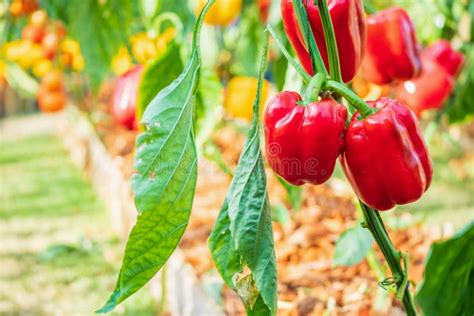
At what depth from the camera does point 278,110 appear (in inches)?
34.7

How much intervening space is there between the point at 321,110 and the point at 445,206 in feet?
9.28

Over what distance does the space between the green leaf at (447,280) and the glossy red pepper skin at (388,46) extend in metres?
0.36

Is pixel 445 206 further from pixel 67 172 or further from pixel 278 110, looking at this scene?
pixel 278 110

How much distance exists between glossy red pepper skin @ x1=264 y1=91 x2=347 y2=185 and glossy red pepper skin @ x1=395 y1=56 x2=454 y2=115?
91cm

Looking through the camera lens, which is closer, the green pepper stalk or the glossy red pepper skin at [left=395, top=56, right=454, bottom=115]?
the green pepper stalk

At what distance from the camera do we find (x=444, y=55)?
1853mm

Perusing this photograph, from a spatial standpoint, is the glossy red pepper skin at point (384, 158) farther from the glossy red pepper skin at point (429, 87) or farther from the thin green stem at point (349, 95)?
the glossy red pepper skin at point (429, 87)

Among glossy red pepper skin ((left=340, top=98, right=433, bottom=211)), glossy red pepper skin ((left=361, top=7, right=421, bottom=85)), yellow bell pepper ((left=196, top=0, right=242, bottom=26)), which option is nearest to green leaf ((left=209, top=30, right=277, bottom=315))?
glossy red pepper skin ((left=340, top=98, right=433, bottom=211))

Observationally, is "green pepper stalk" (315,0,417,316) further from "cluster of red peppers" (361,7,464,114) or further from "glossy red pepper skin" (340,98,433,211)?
"cluster of red peppers" (361,7,464,114)

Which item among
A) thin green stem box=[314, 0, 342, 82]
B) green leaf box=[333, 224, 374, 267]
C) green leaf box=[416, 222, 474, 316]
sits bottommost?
green leaf box=[416, 222, 474, 316]

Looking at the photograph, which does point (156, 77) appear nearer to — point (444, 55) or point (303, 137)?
point (303, 137)

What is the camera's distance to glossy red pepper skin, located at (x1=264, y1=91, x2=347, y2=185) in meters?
0.85

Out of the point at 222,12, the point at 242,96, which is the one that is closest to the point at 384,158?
the point at 222,12

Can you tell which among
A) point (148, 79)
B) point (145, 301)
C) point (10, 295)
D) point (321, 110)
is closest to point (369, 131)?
point (321, 110)
